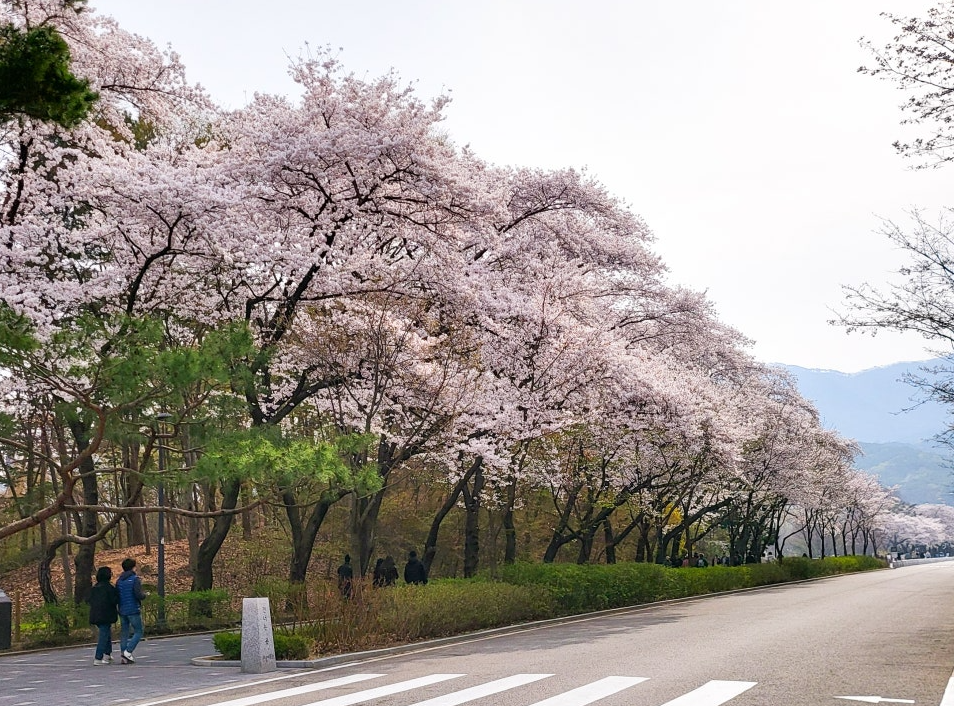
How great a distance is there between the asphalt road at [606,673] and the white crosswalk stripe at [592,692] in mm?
13

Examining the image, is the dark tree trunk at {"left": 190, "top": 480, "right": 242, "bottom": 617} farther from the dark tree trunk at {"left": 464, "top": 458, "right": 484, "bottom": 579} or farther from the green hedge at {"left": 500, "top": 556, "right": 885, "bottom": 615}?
the green hedge at {"left": 500, "top": 556, "right": 885, "bottom": 615}

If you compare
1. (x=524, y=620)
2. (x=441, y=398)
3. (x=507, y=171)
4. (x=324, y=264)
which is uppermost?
(x=507, y=171)

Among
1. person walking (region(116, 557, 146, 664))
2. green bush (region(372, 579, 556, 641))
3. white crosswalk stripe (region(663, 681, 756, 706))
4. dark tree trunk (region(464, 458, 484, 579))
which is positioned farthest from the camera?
dark tree trunk (region(464, 458, 484, 579))

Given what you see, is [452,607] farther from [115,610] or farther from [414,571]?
[115,610]

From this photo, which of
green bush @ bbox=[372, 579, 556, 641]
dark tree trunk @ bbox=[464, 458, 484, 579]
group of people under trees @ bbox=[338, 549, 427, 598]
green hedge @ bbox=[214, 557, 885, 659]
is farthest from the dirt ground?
green bush @ bbox=[372, 579, 556, 641]

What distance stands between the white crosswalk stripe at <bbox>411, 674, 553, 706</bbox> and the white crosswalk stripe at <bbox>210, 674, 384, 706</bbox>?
1963 mm

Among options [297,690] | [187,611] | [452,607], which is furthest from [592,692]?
[187,611]

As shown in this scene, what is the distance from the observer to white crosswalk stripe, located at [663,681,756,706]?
9.33m

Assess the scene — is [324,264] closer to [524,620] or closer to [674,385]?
[524,620]

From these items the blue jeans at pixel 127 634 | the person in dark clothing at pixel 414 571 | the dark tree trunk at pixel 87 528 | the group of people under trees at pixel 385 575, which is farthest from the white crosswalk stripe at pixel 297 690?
the dark tree trunk at pixel 87 528

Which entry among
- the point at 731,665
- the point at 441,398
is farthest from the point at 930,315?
the point at 441,398

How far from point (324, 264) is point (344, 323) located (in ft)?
4.52

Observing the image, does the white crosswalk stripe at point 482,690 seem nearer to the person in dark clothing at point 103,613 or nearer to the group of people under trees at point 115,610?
the group of people under trees at point 115,610

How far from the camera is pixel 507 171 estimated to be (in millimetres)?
27453
